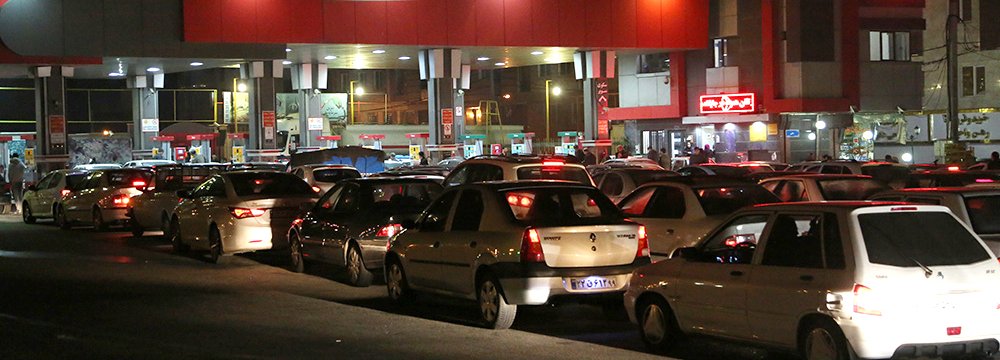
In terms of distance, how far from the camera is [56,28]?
38938 millimetres

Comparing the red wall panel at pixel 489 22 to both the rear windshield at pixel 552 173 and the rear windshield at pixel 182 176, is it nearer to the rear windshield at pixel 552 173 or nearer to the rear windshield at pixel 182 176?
the rear windshield at pixel 182 176

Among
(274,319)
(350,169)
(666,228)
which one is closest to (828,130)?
(350,169)

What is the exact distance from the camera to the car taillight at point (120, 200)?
93.1 feet

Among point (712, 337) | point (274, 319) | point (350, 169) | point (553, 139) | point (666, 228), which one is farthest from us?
point (553, 139)

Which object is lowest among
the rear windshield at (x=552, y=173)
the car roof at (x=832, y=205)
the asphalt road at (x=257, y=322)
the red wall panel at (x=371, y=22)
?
the asphalt road at (x=257, y=322)

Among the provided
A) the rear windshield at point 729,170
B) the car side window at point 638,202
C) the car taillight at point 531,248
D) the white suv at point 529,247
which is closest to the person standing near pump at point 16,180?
the rear windshield at point 729,170

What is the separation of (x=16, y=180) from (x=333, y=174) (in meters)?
17.8

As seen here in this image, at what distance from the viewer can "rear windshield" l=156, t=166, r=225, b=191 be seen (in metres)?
26.3

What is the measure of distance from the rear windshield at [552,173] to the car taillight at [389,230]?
9.83ft

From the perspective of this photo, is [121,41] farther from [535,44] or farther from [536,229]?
[536,229]

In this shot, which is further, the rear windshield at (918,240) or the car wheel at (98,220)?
the car wheel at (98,220)

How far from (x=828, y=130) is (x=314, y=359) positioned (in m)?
38.9

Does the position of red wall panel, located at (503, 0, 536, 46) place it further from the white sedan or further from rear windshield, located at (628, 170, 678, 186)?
the white sedan

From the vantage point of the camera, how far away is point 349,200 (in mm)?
17422
